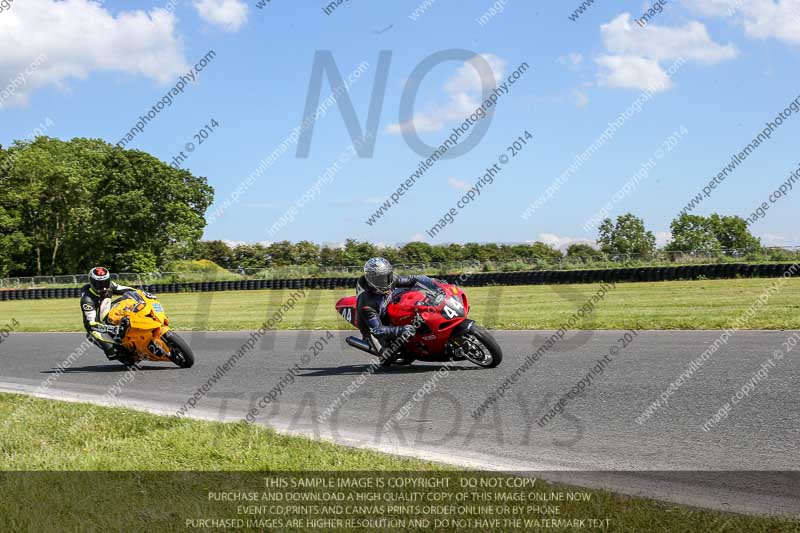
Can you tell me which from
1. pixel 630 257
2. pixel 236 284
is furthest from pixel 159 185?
pixel 630 257

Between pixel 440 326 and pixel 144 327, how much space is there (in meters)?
4.72

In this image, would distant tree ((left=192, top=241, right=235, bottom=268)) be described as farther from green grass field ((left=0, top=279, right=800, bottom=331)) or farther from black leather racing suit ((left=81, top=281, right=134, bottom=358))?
black leather racing suit ((left=81, top=281, right=134, bottom=358))

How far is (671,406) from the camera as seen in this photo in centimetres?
689

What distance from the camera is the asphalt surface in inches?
197

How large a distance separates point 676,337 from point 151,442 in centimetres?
827

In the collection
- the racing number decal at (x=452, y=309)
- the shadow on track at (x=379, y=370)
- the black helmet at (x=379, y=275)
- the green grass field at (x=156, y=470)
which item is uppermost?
the black helmet at (x=379, y=275)

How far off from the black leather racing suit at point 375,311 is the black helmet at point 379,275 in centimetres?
11

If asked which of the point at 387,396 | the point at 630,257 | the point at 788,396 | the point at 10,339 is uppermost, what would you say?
the point at 630,257

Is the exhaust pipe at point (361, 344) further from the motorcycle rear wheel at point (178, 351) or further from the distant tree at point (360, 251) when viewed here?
A: the distant tree at point (360, 251)

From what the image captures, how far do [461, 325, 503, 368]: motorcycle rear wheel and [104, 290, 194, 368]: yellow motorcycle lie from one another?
4.44m

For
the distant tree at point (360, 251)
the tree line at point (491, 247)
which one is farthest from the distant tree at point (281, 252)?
the distant tree at point (360, 251)

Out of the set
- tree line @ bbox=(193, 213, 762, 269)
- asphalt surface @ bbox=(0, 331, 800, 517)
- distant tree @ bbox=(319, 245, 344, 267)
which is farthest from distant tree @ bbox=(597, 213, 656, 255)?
asphalt surface @ bbox=(0, 331, 800, 517)

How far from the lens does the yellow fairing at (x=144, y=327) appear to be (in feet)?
37.7

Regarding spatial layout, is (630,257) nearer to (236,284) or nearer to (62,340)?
(236,284)
